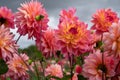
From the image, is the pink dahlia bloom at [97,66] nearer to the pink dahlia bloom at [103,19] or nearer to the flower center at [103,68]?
the flower center at [103,68]

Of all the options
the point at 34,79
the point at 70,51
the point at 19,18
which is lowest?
the point at 34,79

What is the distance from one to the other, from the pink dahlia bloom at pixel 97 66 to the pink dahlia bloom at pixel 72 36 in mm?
177

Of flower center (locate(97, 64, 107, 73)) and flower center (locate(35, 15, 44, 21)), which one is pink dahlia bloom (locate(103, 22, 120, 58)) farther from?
flower center (locate(35, 15, 44, 21))

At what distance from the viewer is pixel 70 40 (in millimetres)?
2236

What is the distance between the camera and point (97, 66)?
84.4 inches

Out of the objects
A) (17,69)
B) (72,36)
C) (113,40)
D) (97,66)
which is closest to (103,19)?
(72,36)

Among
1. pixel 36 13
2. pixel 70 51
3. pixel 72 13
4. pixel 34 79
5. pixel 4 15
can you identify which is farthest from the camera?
pixel 34 79

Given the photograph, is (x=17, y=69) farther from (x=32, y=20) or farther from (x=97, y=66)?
(x=97, y=66)

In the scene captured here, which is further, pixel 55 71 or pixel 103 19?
pixel 55 71

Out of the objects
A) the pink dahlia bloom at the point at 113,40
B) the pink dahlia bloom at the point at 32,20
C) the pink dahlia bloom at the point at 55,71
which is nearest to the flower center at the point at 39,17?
the pink dahlia bloom at the point at 32,20

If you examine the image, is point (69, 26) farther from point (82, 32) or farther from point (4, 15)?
point (4, 15)

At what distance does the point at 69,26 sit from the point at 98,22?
0.40 metres

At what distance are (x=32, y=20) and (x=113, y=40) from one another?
0.82 meters

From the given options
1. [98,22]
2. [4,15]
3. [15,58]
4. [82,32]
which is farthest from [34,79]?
[82,32]
